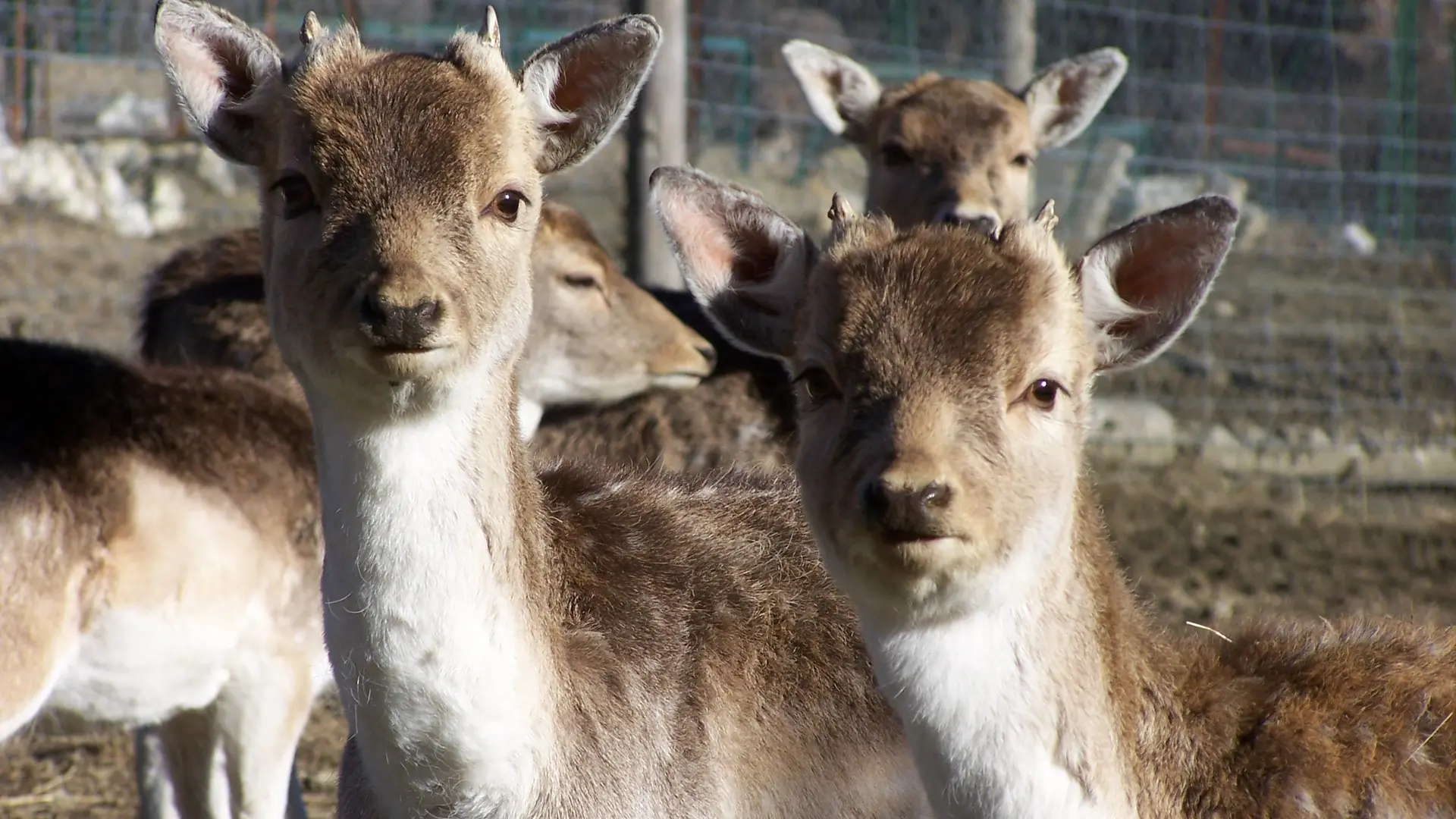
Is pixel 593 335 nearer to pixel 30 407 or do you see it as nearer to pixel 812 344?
pixel 30 407

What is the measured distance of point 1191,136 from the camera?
551 inches

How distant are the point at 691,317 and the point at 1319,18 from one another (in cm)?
1110

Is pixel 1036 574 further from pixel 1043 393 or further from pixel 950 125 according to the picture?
pixel 950 125

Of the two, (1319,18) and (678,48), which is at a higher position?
(678,48)

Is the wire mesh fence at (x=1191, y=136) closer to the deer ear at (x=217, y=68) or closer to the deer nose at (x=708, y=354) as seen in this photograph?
the deer nose at (x=708, y=354)

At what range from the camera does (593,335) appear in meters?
5.72

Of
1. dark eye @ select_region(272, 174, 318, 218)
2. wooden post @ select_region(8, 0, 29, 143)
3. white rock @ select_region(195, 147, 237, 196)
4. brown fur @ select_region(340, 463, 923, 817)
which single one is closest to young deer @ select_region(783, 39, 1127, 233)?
brown fur @ select_region(340, 463, 923, 817)

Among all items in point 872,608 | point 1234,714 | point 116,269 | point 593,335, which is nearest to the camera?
point 872,608

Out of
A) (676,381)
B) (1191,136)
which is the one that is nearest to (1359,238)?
(1191,136)

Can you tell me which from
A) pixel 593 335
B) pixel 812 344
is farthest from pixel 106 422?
Answer: pixel 812 344

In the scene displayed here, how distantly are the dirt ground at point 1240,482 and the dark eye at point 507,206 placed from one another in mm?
2485

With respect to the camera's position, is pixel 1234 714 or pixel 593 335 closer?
pixel 1234 714

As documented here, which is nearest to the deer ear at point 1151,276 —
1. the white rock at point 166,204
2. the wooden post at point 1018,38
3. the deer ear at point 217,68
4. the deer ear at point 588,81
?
the deer ear at point 588,81

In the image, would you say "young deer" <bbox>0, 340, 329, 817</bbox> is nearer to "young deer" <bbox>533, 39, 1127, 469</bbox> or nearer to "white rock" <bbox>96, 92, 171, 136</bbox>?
"young deer" <bbox>533, 39, 1127, 469</bbox>
